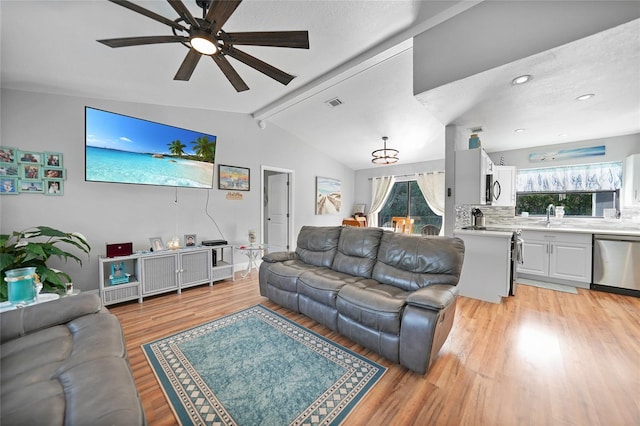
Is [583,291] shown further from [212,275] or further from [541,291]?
[212,275]

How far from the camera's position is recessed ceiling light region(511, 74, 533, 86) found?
87.0 inches

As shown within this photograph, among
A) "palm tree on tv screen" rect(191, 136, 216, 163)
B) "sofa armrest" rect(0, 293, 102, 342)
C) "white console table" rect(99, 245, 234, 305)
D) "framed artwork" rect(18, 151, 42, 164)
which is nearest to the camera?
"sofa armrest" rect(0, 293, 102, 342)

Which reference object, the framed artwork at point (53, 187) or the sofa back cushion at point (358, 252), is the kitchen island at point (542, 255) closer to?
the sofa back cushion at point (358, 252)

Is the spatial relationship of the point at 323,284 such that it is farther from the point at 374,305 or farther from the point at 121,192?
the point at 121,192

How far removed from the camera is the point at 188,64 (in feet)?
6.53

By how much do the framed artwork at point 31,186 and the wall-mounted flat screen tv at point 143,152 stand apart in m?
0.46

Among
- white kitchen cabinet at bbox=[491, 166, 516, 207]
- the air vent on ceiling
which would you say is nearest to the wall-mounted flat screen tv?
the air vent on ceiling

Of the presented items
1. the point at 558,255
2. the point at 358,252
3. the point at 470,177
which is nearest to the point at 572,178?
the point at 558,255

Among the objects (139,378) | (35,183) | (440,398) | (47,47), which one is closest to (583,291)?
(440,398)

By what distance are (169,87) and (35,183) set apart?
1841mm

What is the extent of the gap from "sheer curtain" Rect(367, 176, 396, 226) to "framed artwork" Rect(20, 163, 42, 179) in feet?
20.7

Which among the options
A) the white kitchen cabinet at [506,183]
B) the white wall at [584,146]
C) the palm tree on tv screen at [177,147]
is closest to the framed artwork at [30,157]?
the palm tree on tv screen at [177,147]

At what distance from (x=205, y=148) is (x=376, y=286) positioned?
3.17 metres

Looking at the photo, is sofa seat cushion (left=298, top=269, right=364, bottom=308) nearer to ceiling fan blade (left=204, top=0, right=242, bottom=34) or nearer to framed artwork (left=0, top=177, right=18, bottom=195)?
ceiling fan blade (left=204, top=0, right=242, bottom=34)
